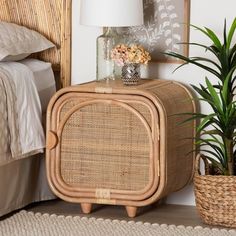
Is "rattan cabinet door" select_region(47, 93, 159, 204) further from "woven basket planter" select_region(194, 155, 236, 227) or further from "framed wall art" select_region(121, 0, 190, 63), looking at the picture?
"framed wall art" select_region(121, 0, 190, 63)

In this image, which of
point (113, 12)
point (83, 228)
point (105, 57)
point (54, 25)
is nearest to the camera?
point (83, 228)

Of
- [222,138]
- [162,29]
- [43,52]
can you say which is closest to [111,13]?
[162,29]

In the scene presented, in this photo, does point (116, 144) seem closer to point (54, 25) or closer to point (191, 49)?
point (191, 49)

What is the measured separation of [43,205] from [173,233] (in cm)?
82

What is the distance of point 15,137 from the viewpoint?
3617 mm

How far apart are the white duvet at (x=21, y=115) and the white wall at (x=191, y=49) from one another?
45 centimetres

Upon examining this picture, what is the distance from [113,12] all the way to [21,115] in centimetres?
64

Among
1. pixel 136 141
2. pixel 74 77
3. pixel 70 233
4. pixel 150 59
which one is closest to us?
pixel 70 233

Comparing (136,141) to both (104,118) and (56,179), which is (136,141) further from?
(56,179)

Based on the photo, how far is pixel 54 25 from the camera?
4160 millimetres

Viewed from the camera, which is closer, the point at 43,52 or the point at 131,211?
the point at 131,211

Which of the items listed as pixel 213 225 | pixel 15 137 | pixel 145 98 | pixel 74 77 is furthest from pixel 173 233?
pixel 74 77

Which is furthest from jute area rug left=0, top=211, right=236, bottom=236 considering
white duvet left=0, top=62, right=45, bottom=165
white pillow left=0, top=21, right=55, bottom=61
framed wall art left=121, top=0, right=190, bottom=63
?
framed wall art left=121, top=0, right=190, bottom=63

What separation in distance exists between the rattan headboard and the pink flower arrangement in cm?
46
